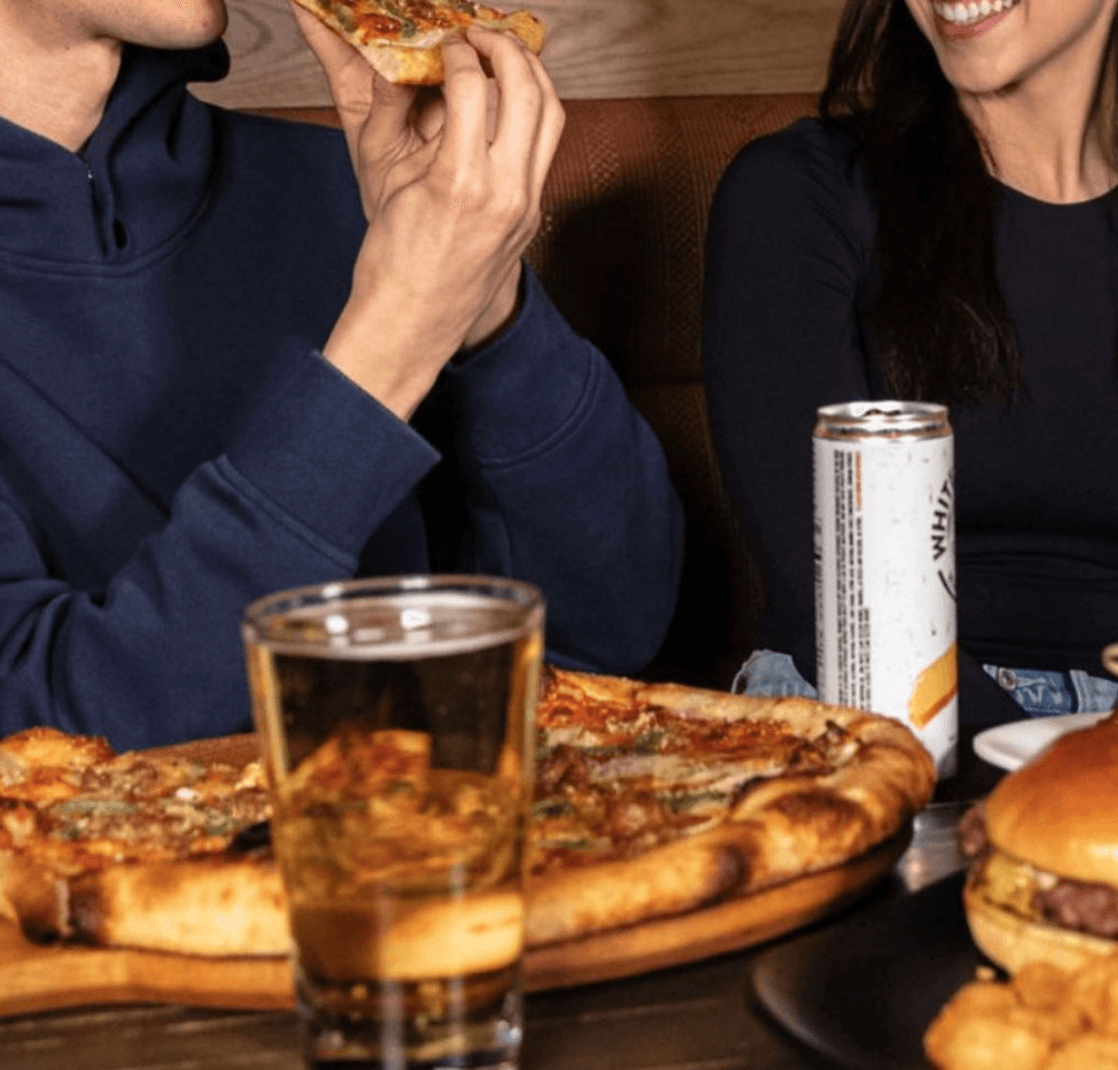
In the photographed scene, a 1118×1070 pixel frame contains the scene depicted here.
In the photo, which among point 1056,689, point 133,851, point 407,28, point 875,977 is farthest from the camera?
point 1056,689

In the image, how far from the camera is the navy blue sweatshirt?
5.96ft

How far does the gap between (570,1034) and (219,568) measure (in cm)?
58

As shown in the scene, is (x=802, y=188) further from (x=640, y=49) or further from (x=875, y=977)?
(x=875, y=977)

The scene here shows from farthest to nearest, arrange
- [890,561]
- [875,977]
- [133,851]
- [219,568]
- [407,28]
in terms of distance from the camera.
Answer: [407,28]
[219,568]
[890,561]
[133,851]
[875,977]

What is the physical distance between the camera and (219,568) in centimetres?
122

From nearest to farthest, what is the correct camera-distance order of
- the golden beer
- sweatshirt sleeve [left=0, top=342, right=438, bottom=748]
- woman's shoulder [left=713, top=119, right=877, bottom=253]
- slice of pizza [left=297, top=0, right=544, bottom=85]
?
the golden beer < sweatshirt sleeve [left=0, top=342, right=438, bottom=748] < slice of pizza [left=297, top=0, right=544, bottom=85] < woman's shoulder [left=713, top=119, right=877, bottom=253]

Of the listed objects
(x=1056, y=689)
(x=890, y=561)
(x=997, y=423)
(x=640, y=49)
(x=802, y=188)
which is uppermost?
(x=640, y=49)

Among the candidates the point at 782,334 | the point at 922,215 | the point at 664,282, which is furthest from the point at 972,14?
the point at 664,282

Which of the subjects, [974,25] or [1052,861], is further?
[974,25]

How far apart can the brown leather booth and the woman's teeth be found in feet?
1.63

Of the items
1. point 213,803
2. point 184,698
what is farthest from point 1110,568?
point 213,803

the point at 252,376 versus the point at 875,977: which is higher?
the point at 252,376

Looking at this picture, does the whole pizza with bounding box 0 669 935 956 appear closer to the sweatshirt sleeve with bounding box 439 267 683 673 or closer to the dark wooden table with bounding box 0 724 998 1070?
the dark wooden table with bounding box 0 724 998 1070

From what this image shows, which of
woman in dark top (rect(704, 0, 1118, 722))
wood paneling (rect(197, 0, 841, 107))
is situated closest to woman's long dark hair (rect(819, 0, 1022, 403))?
woman in dark top (rect(704, 0, 1118, 722))
